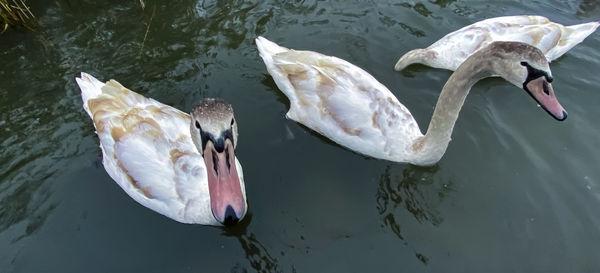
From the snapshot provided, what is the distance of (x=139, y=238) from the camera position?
4.71m

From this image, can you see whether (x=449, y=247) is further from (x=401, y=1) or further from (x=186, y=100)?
(x=401, y=1)

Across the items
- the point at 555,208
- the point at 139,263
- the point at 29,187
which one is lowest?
the point at 555,208

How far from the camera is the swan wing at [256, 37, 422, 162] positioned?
17.1 feet

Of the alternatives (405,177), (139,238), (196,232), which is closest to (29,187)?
(139,238)

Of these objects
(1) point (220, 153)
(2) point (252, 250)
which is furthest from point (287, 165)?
(1) point (220, 153)

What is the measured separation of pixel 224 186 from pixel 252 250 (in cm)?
112

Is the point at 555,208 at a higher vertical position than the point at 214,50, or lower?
lower

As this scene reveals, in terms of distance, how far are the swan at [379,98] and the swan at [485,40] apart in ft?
5.13

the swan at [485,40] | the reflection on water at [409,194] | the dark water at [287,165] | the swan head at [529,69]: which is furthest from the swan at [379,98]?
the swan at [485,40]

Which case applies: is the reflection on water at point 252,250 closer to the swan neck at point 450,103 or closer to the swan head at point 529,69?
the swan neck at point 450,103

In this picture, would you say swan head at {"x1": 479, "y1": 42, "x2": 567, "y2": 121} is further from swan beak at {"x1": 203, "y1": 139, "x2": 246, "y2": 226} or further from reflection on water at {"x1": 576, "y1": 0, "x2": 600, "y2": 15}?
reflection on water at {"x1": 576, "y1": 0, "x2": 600, "y2": 15}

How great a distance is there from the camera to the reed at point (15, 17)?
22.4 feet

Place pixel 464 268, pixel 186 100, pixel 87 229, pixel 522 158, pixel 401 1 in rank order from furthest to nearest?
pixel 401 1 → pixel 186 100 → pixel 522 158 → pixel 87 229 → pixel 464 268

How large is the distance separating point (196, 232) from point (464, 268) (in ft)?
9.60
